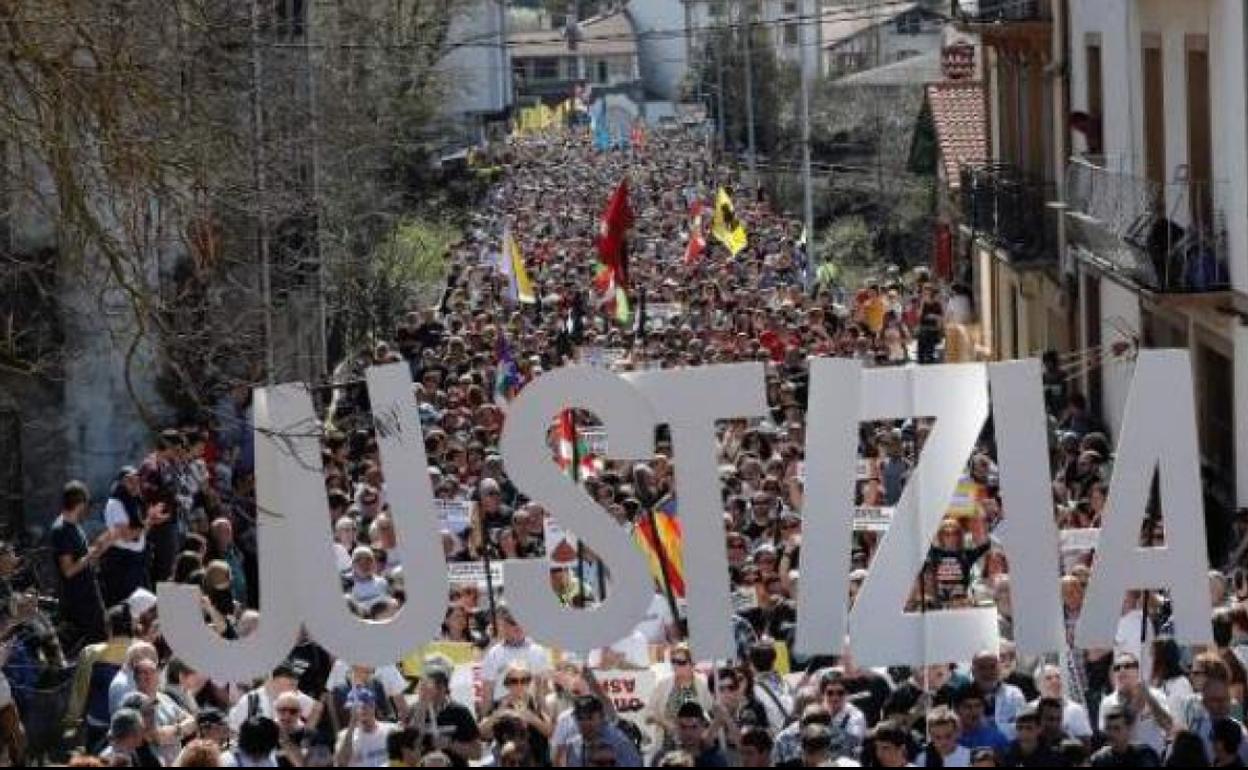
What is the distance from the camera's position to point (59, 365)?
2506 centimetres

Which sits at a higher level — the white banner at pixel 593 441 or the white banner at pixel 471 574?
the white banner at pixel 593 441

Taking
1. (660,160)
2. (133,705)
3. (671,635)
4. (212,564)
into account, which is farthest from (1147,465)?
(660,160)

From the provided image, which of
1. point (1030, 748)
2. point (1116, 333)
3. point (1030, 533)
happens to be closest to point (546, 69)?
point (1116, 333)

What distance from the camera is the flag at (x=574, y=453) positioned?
18016mm

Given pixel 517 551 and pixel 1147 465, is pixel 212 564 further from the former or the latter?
pixel 1147 465

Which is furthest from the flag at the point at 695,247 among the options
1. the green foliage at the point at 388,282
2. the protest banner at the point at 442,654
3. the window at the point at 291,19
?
the protest banner at the point at 442,654

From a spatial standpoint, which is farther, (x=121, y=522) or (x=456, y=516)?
(x=456, y=516)

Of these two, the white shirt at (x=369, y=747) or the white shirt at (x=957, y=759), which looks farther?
the white shirt at (x=369, y=747)

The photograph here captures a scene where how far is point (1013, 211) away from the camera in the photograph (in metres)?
34.2

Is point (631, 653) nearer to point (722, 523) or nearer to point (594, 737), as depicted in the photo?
point (722, 523)

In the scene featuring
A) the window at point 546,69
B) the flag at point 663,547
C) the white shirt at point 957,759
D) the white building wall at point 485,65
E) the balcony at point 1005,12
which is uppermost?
the window at point 546,69

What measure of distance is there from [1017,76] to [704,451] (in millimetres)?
23634

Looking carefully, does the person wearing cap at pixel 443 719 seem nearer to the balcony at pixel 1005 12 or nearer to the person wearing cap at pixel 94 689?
the person wearing cap at pixel 94 689

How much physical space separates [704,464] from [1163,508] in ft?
6.35
